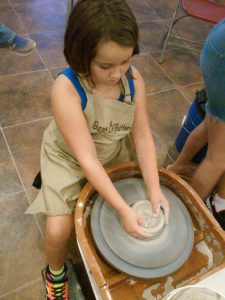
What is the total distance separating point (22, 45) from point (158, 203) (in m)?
1.63

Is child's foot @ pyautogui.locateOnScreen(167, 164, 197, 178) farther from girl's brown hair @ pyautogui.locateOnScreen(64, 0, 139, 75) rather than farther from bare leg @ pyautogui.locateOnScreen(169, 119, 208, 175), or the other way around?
girl's brown hair @ pyautogui.locateOnScreen(64, 0, 139, 75)

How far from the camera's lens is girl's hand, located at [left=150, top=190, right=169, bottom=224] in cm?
96

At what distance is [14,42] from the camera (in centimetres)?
212

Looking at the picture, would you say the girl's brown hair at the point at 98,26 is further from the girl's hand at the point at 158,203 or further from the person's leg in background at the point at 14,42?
the person's leg in background at the point at 14,42

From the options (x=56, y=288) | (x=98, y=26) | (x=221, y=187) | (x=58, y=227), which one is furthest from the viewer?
(x=221, y=187)

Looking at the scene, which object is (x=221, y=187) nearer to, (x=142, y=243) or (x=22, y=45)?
(x=142, y=243)

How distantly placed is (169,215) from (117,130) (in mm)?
337

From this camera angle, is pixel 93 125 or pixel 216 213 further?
pixel 216 213

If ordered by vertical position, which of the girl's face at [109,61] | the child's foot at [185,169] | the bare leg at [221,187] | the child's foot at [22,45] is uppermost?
the girl's face at [109,61]

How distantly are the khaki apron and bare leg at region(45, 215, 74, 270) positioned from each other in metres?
0.03

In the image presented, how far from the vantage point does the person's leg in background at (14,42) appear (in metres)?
2.08

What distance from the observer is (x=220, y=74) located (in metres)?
1.10

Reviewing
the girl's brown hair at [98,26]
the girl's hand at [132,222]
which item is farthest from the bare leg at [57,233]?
the girl's brown hair at [98,26]

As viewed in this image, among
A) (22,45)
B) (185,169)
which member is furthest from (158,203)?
(22,45)
